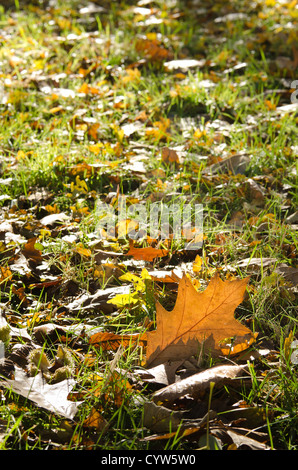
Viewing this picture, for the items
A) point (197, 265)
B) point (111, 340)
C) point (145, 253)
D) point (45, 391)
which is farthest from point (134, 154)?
point (45, 391)

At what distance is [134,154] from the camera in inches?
128

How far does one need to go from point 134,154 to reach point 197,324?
1736 mm

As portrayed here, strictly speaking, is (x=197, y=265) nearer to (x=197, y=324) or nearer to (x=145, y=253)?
(x=145, y=253)

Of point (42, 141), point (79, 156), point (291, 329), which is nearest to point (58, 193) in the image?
point (79, 156)

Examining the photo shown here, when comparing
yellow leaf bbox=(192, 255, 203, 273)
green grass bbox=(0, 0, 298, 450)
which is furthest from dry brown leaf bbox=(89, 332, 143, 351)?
yellow leaf bbox=(192, 255, 203, 273)

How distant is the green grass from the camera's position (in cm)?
164

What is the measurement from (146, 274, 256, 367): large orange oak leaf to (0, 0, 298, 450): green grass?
0.38 ft

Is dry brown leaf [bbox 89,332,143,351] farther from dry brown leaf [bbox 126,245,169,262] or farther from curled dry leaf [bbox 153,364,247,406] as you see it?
dry brown leaf [bbox 126,245,169,262]

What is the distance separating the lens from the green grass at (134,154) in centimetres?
164

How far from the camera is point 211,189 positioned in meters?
2.84

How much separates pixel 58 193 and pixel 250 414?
71.9 inches

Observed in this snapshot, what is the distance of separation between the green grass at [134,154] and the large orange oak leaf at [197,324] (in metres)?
0.12
